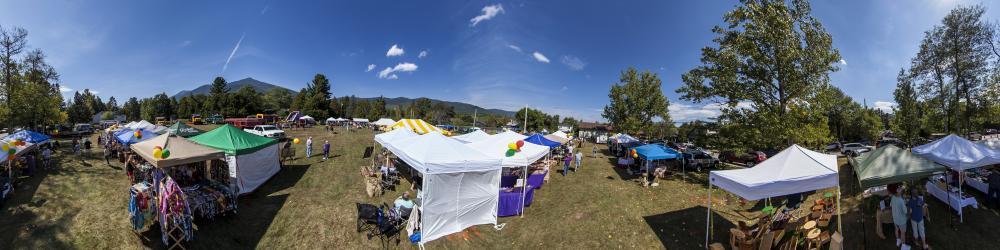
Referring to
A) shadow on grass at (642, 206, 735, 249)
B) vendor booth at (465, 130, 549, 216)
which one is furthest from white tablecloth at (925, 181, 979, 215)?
vendor booth at (465, 130, 549, 216)

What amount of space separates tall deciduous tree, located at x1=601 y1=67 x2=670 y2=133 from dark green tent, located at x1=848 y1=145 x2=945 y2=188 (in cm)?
2060

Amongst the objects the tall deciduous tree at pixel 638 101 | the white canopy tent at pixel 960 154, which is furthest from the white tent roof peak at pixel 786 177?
the tall deciduous tree at pixel 638 101

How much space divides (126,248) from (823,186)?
46.6 ft

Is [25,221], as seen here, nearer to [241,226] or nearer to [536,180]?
[241,226]

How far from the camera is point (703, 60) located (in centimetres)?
1449

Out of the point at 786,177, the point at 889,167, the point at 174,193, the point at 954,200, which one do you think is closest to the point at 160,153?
the point at 174,193

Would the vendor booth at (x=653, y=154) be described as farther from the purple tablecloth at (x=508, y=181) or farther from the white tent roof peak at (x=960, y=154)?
the white tent roof peak at (x=960, y=154)

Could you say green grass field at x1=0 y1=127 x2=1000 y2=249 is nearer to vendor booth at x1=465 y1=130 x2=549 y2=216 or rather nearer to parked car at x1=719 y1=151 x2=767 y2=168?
vendor booth at x1=465 y1=130 x2=549 y2=216

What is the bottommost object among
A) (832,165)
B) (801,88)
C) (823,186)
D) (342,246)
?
(342,246)

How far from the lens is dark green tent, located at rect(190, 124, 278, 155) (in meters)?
10.7

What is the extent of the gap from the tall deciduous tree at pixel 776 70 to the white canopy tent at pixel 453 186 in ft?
36.5

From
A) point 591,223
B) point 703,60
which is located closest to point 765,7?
point 703,60

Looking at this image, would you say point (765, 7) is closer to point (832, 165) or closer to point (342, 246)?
point (832, 165)

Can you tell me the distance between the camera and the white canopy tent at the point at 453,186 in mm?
7789
